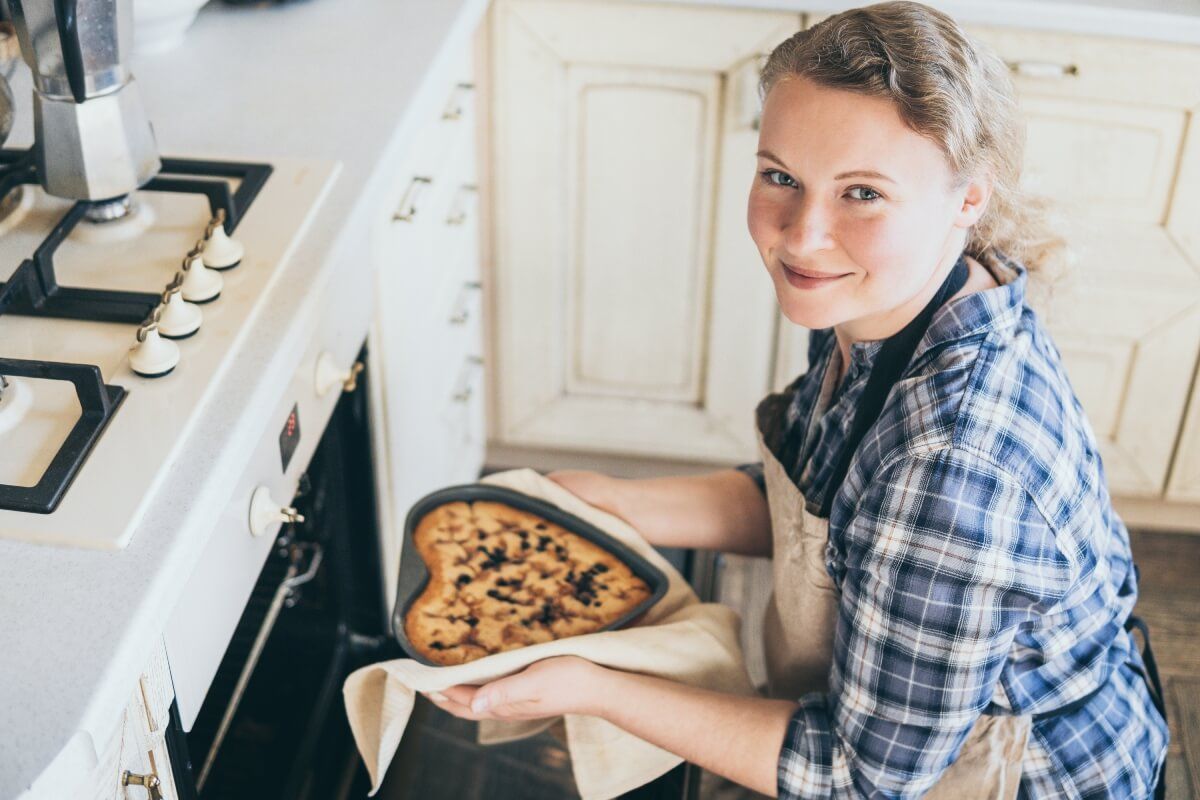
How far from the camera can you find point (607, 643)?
1063mm

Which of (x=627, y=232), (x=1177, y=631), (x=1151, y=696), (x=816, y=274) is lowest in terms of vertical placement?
(x=1177, y=631)

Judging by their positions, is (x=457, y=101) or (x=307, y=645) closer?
(x=307, y=645)

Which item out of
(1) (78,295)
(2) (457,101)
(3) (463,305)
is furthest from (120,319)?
(3) (463,305)

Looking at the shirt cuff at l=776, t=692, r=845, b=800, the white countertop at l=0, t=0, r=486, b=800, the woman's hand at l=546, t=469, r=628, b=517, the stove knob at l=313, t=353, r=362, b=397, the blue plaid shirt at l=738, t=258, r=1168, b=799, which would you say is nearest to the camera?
the white countertop at l=0, t=0, r=486, b=800

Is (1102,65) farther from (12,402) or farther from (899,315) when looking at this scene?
(12,402)

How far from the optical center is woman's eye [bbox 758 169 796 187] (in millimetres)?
1037

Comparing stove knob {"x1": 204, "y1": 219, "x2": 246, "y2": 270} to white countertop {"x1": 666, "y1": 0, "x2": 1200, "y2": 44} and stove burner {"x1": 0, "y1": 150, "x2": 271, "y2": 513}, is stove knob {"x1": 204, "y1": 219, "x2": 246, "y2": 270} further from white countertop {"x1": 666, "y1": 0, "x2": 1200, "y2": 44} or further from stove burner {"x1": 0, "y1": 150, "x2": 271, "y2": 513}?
white countertop {"x1": 666, "y1": 0, "x2": 1200, "y2": 44}

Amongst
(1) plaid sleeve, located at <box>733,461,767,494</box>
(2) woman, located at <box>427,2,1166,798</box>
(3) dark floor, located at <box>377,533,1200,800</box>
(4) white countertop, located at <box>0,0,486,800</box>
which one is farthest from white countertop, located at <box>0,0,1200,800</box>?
(3) dark floor, located at <box>377,533,1200,800</box>

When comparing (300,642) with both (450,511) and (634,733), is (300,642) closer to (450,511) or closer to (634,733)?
(450,511)

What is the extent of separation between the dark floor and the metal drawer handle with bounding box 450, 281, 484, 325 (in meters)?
0.58

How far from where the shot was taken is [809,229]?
1.00m

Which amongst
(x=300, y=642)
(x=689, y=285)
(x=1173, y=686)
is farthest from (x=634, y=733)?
(x=1173, y=686)

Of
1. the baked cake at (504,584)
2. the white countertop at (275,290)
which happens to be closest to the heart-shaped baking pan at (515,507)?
the baked cake at (504,584)

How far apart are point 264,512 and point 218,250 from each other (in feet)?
0.78
